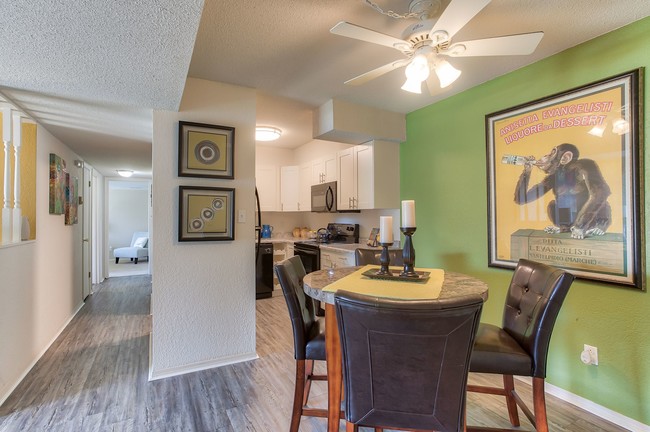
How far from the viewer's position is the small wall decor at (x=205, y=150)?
2.47m

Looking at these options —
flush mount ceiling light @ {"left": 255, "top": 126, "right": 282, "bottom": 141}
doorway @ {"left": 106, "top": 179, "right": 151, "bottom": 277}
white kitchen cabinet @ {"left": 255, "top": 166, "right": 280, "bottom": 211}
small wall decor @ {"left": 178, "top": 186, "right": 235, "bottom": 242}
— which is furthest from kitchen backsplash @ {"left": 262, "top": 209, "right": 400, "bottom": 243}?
doorway @ {"left": 106, "top": 179, "right": 151, "bottom": 277}

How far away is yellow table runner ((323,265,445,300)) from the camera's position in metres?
1.36

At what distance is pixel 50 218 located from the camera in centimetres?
304

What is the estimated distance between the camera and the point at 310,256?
4.38 metres

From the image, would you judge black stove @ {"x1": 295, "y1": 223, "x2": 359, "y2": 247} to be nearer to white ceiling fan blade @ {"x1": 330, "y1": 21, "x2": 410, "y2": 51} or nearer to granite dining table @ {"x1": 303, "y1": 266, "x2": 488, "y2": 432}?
granite dining table @ {"x1": 303, "y1": 266, "x2": 488, "y2": 432}

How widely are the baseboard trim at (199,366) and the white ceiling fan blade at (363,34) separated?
8.13 ft

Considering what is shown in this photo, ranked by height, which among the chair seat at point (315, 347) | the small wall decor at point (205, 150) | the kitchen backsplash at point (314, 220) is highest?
the small wall decor at point (205, 150)

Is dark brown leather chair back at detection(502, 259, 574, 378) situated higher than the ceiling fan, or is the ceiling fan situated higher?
the ceiling fan

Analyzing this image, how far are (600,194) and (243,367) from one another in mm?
2810

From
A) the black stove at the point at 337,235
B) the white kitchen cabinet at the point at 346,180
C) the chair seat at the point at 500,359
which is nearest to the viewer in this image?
the chair seat at the point at 500,359

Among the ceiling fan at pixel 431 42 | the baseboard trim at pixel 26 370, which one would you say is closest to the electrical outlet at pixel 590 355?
the ceiling fan at pixel 431 42

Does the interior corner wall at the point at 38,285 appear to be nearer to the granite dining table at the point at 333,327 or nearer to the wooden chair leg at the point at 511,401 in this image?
the granite dining table at the point at 333,327

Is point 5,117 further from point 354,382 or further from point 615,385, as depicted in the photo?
point 615,385

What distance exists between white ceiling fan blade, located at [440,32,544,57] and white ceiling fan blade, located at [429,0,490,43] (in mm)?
134
